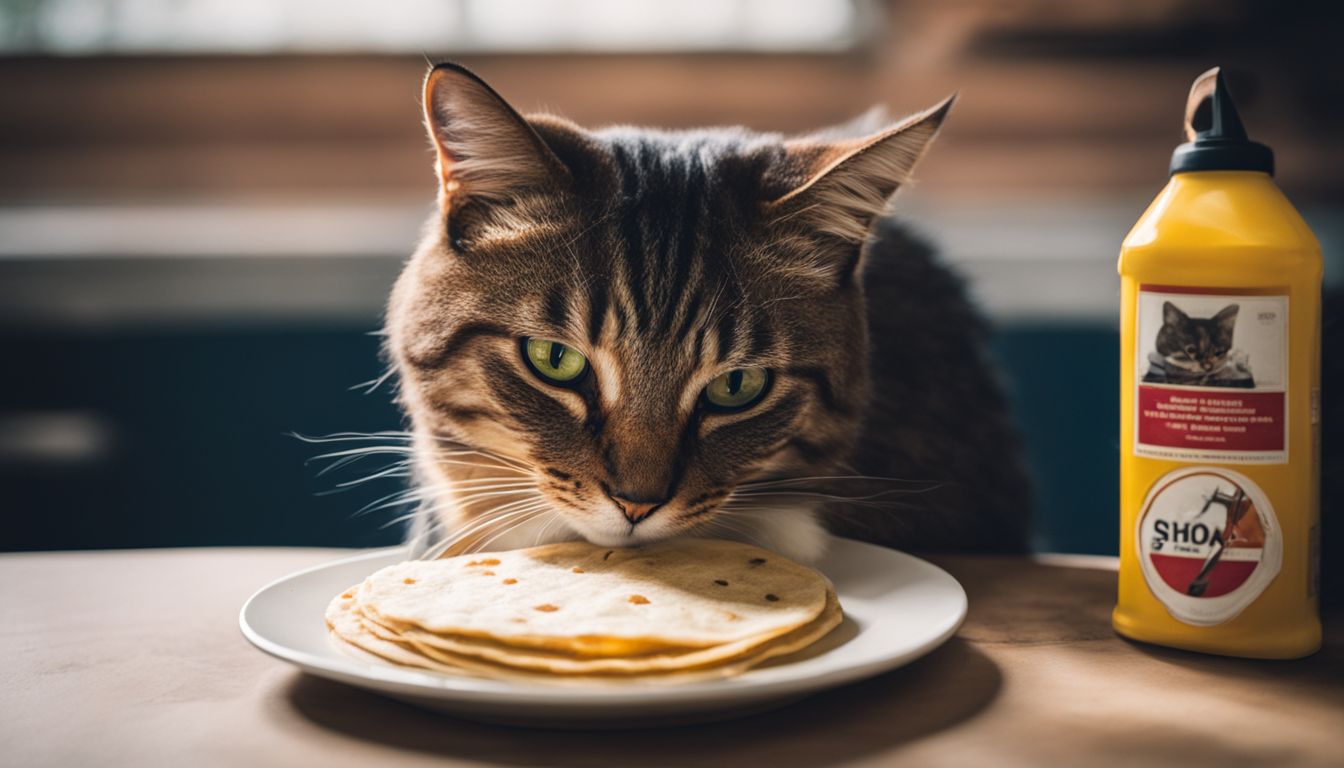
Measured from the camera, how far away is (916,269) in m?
1.51

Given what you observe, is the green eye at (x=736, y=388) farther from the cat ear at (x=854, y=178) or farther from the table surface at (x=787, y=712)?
the table surface at (x=787, y=712)

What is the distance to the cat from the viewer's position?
1050 mm

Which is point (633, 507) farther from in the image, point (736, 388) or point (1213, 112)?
point (1213, 112)

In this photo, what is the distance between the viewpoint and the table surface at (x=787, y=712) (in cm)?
76

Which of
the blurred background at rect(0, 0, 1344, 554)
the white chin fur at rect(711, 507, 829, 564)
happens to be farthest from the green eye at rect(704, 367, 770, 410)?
the blurred background at rect(0, 0, 1344, 554)

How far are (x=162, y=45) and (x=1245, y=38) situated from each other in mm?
2473

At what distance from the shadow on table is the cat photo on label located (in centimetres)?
28

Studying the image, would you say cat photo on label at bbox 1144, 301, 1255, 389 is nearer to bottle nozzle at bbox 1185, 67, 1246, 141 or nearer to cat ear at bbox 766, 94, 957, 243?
bottle nozzle at bbox 1185, 67, 1246, 141

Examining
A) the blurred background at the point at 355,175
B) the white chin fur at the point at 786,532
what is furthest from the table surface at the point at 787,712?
the blurred background at the point at 355,175

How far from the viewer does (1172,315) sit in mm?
907

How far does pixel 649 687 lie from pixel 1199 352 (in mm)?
501

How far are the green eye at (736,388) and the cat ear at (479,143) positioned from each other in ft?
0.80

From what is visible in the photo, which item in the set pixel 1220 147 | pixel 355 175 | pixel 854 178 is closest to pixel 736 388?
pixel 854 178

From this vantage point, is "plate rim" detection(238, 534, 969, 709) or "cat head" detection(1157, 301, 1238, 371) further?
"cat head" detection(1157, 301, 1238, 371)
